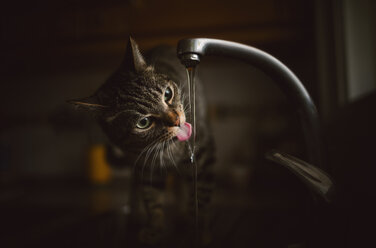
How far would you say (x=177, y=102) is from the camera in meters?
0.52

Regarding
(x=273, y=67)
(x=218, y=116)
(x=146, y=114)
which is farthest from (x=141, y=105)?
(x=218, y=116)

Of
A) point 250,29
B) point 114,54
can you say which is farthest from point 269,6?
point 114,54

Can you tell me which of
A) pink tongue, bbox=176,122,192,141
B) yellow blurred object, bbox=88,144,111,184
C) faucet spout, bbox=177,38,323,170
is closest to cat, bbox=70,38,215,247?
pink tongue, bbox=176,122,192,141

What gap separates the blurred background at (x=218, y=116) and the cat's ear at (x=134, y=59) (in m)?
0.34

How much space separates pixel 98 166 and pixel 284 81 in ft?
4.19

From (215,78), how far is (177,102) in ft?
3.37

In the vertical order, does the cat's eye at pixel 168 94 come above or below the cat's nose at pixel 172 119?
above

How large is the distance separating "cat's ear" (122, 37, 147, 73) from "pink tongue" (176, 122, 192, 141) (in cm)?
15

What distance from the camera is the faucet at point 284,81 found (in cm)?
36

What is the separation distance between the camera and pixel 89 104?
484mm

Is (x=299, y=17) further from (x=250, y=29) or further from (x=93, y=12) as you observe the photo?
(x=93, y=12)

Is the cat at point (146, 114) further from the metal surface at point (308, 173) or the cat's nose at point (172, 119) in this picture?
the metal surface at point (308, 173)

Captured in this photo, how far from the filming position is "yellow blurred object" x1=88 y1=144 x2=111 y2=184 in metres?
1.43

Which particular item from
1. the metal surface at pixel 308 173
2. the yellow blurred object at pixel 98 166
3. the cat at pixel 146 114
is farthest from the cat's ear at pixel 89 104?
the yellow blurred object at pixel 98 166
